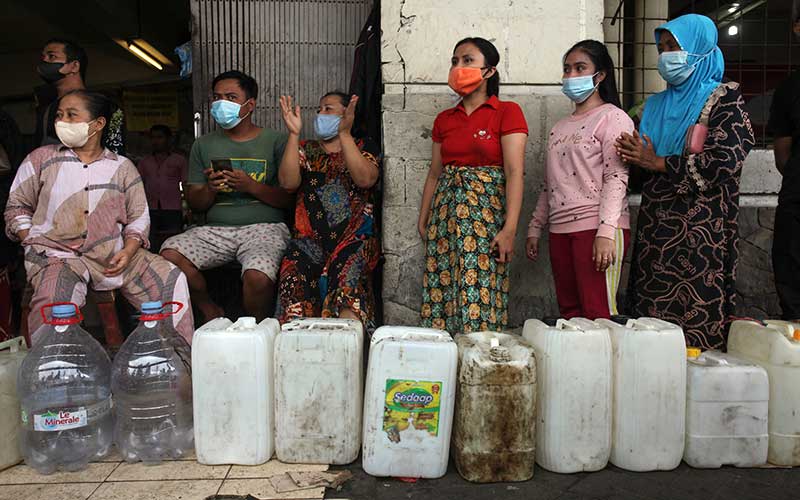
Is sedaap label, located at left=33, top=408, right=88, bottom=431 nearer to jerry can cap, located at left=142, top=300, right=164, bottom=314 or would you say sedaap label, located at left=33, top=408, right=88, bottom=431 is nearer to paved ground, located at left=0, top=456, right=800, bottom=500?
paved ground, located at left=0, top=456, right=800, bottom=500

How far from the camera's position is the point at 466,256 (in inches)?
112

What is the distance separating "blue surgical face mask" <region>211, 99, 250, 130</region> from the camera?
3477 mm

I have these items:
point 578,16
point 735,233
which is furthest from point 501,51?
point 735,233

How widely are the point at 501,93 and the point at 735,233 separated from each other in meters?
1.51

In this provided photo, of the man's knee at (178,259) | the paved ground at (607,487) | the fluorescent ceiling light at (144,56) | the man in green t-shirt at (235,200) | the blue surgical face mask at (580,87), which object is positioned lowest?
the paved ground at (607,487)

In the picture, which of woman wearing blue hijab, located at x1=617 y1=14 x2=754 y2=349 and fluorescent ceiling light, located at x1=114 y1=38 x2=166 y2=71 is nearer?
woman wearing blue hijab, located at x1=617 y1=14 x2=754 y2=349

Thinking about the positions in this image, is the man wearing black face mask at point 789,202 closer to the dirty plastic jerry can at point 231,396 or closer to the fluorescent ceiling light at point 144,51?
the dirty plastic jerry can at point 231,396

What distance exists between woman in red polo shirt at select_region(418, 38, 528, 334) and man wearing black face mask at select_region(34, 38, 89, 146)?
→ 2279mm

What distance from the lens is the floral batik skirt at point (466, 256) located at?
9.28 feet

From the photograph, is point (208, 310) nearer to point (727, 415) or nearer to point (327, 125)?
point (327, 125)

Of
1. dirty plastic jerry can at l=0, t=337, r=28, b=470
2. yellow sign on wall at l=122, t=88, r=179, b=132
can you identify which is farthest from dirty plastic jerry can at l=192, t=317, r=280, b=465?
yellow sign on wall at l=122, t=88, r=179, b=132

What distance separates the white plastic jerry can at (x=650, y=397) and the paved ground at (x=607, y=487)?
0.07m

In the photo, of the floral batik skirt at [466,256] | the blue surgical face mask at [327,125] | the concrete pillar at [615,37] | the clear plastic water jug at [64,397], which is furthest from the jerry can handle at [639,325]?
the concrete pillar at [615,37]

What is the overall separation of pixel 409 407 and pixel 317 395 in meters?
0.35
